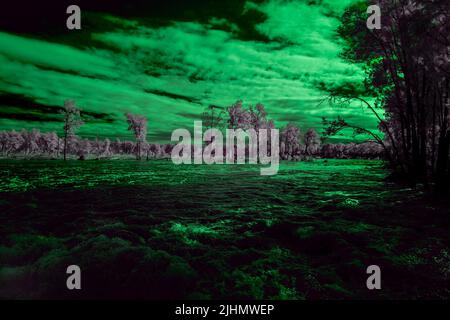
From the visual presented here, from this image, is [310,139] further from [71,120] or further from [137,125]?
[71,120]

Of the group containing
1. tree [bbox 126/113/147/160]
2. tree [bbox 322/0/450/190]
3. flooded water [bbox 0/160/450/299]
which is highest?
tree [bbox 126/113/147/160]

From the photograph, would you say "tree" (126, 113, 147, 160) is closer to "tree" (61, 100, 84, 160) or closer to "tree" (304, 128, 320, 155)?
"tree" (61, 100, 84, 160)

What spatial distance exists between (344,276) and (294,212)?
486 cm

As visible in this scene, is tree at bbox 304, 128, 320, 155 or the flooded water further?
tree at bbox 304, 128, 320, 155

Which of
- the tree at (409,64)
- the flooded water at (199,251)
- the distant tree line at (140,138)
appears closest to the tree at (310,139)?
the distant tree line at (140,138)

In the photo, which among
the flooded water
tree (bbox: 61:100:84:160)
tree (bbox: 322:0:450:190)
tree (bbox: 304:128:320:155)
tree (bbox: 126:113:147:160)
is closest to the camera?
the flooded water

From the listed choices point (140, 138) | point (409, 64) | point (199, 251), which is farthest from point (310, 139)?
point (199, 251)

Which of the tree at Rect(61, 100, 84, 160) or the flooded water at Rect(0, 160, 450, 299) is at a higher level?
the tree at Rect(61, 100, 84, 160)

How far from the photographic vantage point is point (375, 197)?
43.1 ft

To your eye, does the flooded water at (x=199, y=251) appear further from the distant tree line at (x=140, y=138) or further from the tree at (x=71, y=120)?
the tree at (x=71, y=120)

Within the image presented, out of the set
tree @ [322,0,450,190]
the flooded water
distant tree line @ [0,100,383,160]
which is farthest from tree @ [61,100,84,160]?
tree @ [322,0,450,190]

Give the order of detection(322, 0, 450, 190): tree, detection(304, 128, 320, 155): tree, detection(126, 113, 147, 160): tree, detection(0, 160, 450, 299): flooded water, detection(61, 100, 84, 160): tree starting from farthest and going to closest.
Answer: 1. detection(304, 128, 320, 155): tree
2. detection(126, 113, 147, 160): tree
3. detection(61, 100, 84, 160): tree
4. detection(322, 0, 450, 190): tree
5. detection(0, 160, 450, 299): flooded water
